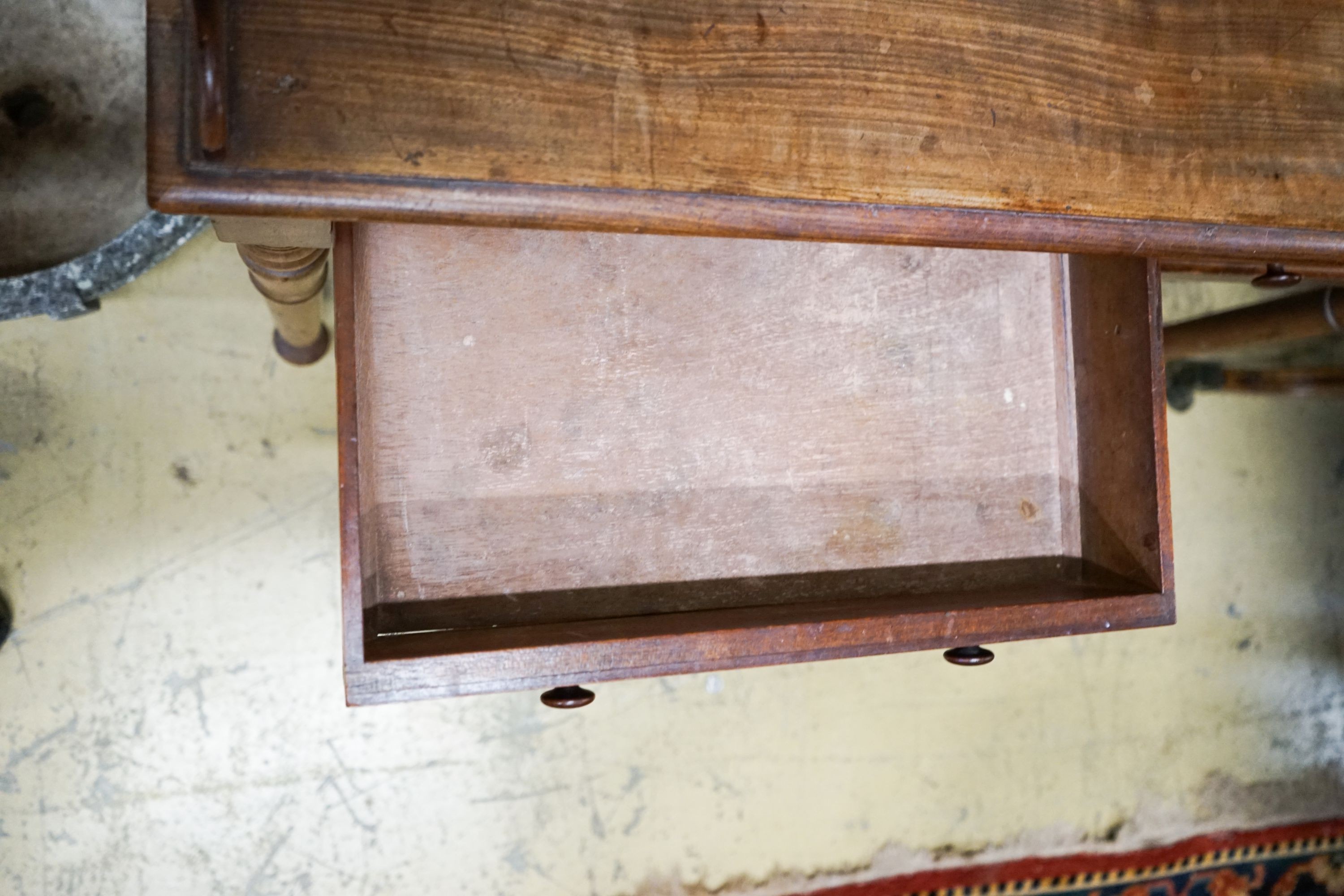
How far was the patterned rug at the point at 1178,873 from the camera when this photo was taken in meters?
1.73

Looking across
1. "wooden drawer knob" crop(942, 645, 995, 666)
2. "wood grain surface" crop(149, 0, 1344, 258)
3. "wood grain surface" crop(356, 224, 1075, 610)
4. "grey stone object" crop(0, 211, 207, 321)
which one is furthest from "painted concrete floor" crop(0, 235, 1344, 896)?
"wood grain surface" crop(149, 0, 1344, 258)

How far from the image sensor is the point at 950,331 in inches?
43.8

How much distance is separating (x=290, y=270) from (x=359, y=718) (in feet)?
2.85

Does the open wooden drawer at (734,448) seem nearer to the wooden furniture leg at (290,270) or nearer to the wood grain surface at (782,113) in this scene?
the wooden furniture leg at (290,270)

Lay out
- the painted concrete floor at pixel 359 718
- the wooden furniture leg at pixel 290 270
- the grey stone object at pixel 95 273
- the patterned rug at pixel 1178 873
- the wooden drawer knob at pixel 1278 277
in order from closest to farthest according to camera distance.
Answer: the wooden furniture leg at pixel 290 270
the wooden drawer knob at pixel 1278 277
the grey stone object at pixel 95 273
the painted concrete floor at pixel 359 718
the patterned rug at pixel 1178 873

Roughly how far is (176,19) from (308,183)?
125 mm

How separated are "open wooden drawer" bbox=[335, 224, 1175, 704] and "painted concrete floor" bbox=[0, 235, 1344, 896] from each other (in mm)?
620

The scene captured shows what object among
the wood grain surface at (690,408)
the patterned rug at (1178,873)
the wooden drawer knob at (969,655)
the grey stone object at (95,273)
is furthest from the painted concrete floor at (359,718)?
the wooden drawer knob at (969,655)

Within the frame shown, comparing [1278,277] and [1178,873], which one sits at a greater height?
[1278,277]

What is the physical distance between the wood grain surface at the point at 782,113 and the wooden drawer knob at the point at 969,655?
447mm

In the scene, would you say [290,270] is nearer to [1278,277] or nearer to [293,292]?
[293,292]

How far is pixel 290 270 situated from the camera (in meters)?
0.93

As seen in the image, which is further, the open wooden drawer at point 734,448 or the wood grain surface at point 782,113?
the open wooden drawer at point 734,448

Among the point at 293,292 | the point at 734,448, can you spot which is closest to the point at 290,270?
the point at 293,292
